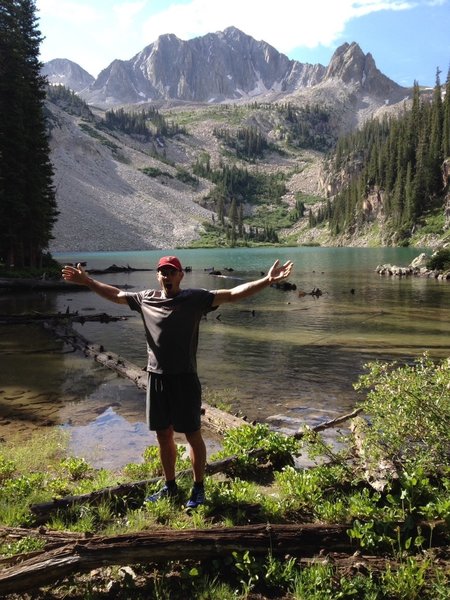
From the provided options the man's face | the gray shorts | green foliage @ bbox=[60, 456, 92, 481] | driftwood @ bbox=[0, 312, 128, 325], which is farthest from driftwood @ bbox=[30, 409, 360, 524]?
driftwood @ bbox=[0, 312, 128, 325]

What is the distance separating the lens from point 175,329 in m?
6.39

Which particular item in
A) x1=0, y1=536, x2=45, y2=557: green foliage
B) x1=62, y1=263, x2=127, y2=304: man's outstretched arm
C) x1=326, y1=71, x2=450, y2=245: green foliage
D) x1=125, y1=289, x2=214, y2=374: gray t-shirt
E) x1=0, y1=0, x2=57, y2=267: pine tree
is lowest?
x1=0, y1=536, x2=45, y2=557: green foliage

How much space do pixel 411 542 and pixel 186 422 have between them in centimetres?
312

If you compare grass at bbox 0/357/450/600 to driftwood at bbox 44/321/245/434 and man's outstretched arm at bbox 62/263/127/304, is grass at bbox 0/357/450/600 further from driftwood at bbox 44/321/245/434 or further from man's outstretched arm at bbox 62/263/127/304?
man's outstretched arm at bbox 62/263/127/304

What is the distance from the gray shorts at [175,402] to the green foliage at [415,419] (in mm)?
2544

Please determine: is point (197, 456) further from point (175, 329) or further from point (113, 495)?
point (175, 329)

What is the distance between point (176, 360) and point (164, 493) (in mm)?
1998

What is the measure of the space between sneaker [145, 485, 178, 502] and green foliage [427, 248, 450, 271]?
5884 cm

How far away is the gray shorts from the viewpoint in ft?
20.9

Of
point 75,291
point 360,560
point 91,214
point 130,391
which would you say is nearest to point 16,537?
point 360,560

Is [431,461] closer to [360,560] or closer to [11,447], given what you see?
[360,560]

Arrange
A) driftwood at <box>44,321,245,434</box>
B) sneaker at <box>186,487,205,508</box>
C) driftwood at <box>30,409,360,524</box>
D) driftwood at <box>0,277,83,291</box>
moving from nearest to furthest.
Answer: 1. driftwood at <box>30,409,360,524</box>
2. sneaker at <box>186,487,205,508</box>
3. driftwood at <box>44,321,245,434</box>
4. driftwood at <box>0,277,83,291</box>

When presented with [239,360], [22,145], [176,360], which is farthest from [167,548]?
[22,145]

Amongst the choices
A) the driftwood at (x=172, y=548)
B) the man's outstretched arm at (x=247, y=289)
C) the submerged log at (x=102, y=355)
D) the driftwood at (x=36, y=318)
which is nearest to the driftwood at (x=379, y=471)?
the driftwood at (x=172, y=548)
